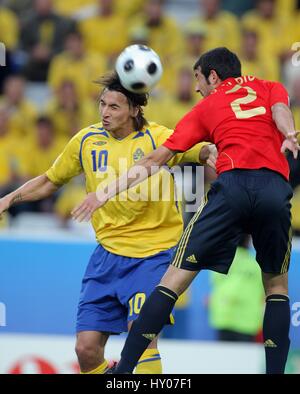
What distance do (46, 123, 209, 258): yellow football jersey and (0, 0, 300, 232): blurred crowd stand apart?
4.35 meters

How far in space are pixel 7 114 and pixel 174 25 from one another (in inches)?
98.6

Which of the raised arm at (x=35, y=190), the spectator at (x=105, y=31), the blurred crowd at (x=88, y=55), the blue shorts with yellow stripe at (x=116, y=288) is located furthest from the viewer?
the spectator at (x=105, y=31)

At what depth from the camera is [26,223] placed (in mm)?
10883

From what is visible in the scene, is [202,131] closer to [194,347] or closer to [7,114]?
[194,347]

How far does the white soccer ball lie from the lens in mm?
6473

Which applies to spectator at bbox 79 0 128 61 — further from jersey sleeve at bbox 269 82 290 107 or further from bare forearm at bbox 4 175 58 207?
jersey sleeve at bbox 269 82 290 107

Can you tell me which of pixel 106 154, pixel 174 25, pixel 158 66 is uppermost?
pixel 174 25

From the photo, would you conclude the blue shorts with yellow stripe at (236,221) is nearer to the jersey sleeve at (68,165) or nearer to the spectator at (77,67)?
the jersey sleeve at (68,165)

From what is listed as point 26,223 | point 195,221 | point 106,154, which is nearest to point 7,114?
point 26,223

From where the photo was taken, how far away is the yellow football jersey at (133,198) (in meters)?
6.50

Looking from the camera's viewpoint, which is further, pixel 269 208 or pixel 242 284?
pixel 242 284

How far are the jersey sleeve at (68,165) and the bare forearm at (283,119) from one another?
57.6 inches

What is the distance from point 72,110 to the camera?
11.9m

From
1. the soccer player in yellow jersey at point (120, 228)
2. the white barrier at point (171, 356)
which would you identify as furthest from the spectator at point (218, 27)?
the soccer player in yellow jersey at point (120, 228)
